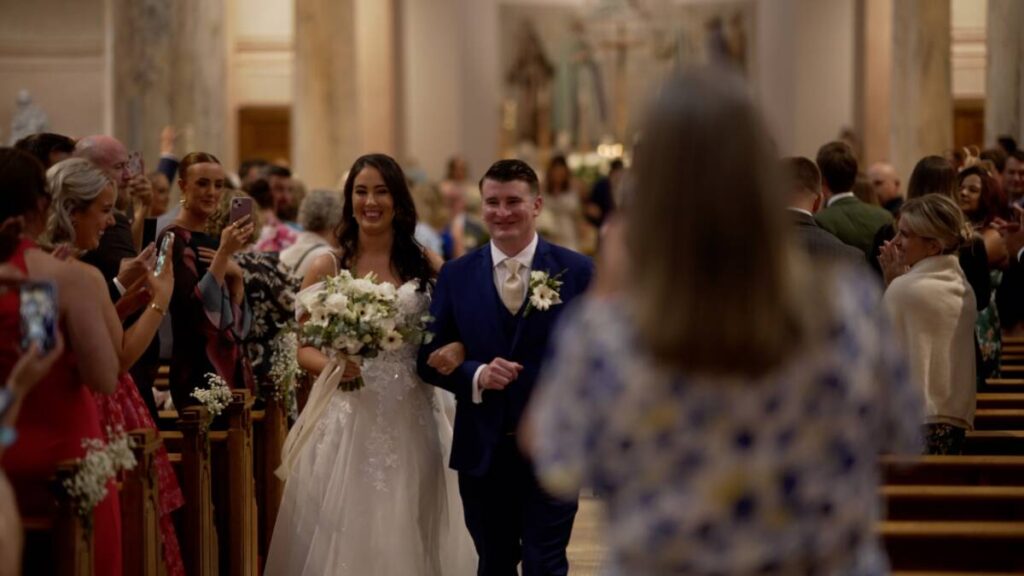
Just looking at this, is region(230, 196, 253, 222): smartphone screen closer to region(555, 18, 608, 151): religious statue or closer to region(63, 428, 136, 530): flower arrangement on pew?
region(63, 428, 136, 530): flower arrangement on pew

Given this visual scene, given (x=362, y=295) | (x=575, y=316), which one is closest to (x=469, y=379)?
(x=362, y=295)

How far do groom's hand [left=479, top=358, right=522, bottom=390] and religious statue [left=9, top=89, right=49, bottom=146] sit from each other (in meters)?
14.4

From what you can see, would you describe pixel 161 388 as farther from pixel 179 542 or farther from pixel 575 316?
pixel 575 316

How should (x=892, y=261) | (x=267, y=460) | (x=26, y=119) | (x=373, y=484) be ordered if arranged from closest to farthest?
(x=373, y=484) → (x=892, y=261) → (x=267, y=460) → (x=26, y=119)

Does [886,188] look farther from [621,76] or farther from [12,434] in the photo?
[621,76]

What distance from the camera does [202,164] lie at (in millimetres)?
7324

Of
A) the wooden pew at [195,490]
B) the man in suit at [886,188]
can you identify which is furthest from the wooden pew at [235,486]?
the man in suit at [886,188]

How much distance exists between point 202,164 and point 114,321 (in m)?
2.39

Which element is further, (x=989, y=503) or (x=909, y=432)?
(x=989, y=503)

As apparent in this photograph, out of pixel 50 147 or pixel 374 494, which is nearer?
pixel 374 494

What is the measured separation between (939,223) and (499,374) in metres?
2.08

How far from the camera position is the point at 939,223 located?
262 inches

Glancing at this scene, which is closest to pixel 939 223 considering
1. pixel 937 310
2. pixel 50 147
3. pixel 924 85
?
pixel 937 310

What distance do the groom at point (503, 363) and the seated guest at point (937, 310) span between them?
58.3 inches
